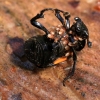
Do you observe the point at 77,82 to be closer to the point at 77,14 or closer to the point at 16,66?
the point at 16,66

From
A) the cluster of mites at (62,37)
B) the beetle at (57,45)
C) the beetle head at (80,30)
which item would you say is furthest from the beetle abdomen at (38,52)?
the beetle head at (80,30)

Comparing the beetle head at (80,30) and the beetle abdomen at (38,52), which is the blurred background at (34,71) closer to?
the beetle abdomen at (38,52)

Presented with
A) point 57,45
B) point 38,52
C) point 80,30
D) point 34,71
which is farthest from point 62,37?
point 34,71

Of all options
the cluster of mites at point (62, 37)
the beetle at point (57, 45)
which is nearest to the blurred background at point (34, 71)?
the beetle at point (57, 45)

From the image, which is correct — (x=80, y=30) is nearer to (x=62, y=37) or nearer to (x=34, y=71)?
(x=62, y=37)

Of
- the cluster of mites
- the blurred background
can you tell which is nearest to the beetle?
the cluster of mites

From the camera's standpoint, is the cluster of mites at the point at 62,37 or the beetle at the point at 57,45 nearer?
the beetle at the point at 57,45

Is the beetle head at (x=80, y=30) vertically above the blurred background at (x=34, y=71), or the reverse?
the beetle head at (x=80, y=30)
